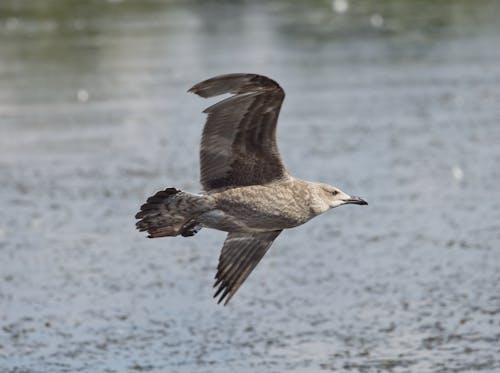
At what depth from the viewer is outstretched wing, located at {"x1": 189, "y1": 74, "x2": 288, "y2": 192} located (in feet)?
29.3

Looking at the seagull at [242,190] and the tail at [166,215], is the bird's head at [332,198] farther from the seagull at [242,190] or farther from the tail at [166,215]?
the tail at [166,215]

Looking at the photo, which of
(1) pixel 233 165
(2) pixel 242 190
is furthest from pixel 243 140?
(2) pixel 242 190

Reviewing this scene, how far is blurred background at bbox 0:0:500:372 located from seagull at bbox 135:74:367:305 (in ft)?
8.94

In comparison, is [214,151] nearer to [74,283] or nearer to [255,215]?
[255,215]

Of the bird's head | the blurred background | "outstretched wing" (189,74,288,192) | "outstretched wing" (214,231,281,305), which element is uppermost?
"outstretched wing" (189,74,288,192)

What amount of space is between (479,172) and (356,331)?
709cm

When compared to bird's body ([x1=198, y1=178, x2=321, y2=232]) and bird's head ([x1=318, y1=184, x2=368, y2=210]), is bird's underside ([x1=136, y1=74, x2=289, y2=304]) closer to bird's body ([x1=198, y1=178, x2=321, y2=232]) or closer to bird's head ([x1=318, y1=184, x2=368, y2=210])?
bird's body ([x1=198, y1=178, x2=321, y2=232])

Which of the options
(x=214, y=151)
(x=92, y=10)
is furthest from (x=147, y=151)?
(x=92, y=10)

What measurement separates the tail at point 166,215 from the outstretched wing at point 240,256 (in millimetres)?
910

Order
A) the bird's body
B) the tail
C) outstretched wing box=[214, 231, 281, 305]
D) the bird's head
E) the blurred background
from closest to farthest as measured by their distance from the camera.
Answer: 1. the tail
2. the bird's body
3. the bird's head
4. outstretched wing box=[214, 231, 281, 305]
5. the blurred background

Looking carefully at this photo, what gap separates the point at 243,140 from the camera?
9.31m

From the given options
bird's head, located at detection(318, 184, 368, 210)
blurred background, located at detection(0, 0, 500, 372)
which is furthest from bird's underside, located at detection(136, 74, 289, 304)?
blurred background, located at detection(0, 0, 500, 372)

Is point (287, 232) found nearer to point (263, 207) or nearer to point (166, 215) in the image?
point (263, 207)

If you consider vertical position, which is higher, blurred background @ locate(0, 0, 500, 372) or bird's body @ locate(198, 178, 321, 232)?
bird's body @ locate(198, 178, 321, 232)
